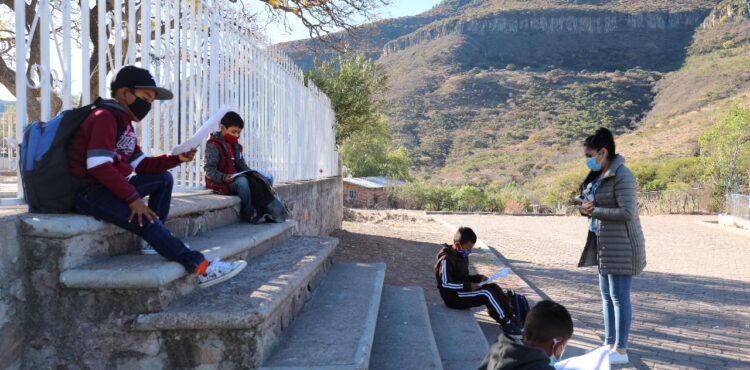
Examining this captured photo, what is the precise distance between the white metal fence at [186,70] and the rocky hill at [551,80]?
124 ft

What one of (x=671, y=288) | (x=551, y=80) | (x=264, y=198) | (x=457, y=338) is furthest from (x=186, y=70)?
(x=551, y=80)

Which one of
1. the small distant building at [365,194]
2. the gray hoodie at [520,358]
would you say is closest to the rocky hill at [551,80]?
the small distant building at [365,194]

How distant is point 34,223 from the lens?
2.42 metres

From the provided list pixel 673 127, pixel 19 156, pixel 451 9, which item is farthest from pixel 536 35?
pixel 19 156

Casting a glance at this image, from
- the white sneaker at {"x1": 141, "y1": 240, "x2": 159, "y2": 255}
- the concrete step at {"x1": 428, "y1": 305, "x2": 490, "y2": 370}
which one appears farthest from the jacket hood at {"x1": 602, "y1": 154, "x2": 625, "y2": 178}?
the white sneaker at {"x1": 141, "y1": 240, "x2": 159, "y2": 255}

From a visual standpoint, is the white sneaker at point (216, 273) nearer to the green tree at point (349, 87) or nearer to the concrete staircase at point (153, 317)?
the concrete staircase at point (153, 317)

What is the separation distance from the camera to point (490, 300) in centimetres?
500

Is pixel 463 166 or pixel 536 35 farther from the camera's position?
pixel 536 35

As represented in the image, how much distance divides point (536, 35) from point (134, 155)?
7792 cm

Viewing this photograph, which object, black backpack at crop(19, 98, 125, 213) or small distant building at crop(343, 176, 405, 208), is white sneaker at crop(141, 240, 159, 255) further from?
small distant building at crop(343, 176, 405, 208)

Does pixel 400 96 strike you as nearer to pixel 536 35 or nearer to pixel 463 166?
pixel 463 166

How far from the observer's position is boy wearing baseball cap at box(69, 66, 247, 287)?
2553 millimetres

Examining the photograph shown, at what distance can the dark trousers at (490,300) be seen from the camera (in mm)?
4949

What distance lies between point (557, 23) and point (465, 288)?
256ft
